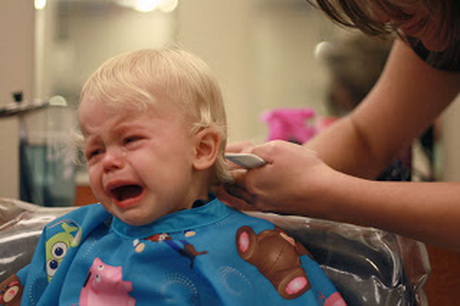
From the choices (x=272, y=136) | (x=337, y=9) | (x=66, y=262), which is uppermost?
(x=337, y=9)

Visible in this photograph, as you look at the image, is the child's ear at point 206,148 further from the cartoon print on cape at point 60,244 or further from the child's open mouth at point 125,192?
the cartoon print on cape at point 60,244

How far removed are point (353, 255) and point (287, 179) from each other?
17cm

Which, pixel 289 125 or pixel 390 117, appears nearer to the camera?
pixel 390 117

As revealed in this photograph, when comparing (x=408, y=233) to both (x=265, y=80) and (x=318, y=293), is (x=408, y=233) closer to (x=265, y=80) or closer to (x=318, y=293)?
(x=318, y=293)

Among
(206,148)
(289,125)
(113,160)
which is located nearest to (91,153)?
(113,160)

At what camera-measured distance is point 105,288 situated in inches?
32.3

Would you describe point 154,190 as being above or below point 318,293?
above

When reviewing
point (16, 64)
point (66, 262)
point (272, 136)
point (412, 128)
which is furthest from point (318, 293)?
point (272, 136)

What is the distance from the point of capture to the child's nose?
0.81 metres

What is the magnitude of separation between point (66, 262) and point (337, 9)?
0.64 metres

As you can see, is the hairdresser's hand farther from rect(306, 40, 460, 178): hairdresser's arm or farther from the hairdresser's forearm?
rect(306, 40, 460, 178): hairdresser's arm

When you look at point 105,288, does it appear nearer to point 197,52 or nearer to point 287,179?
point 287,179

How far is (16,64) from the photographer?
5.65ft

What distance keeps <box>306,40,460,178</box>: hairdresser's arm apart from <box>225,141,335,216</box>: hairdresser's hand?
1.10ft
